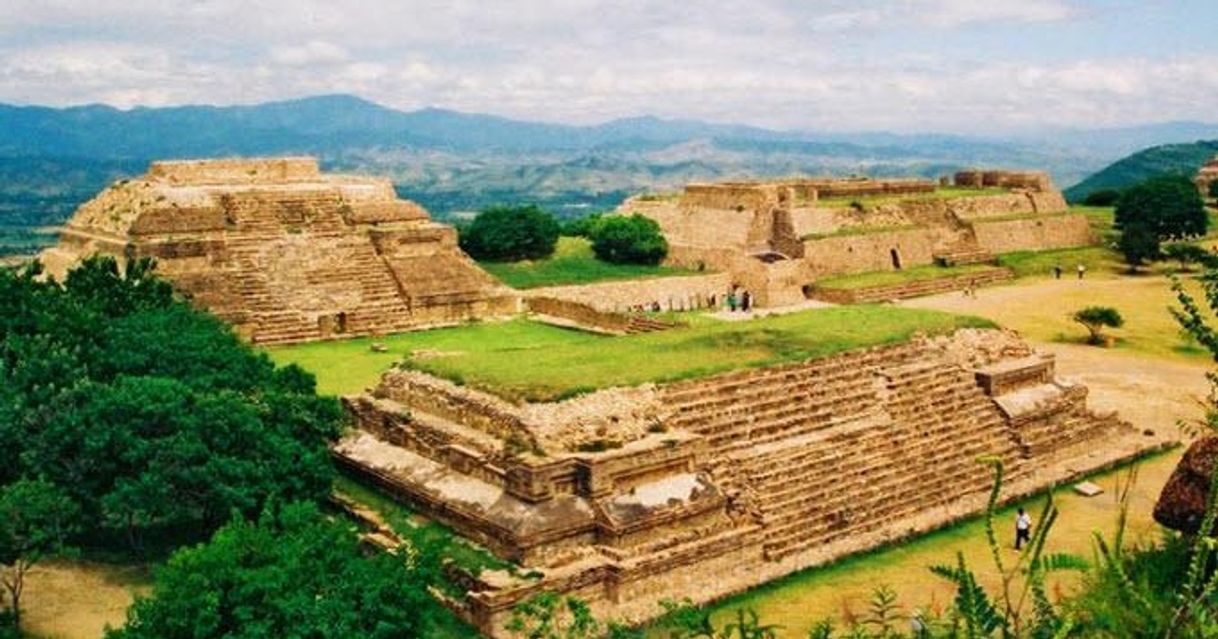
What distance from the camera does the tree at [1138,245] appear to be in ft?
129

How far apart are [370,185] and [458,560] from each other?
21033 millimetres

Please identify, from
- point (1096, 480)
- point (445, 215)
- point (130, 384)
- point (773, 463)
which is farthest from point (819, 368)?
point (445, 215)

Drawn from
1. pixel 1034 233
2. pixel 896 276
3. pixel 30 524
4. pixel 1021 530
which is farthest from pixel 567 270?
pixel 30 524

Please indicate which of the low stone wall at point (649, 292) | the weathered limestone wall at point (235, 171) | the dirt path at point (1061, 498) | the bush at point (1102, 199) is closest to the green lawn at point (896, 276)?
the dirt path at point (1061, 498)

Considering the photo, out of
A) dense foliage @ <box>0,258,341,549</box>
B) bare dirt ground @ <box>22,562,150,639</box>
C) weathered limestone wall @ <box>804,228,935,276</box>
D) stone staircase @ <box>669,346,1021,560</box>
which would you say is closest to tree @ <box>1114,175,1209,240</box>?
weathered limestone wall @ <box>804,228,935,276</box>

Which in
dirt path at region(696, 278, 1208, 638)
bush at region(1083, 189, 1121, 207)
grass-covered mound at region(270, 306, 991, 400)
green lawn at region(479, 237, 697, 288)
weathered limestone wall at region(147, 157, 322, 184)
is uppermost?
weathered limestone wall at region(147, 157, 322, 184)

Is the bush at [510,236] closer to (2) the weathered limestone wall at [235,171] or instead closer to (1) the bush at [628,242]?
(1) the bush at [628,242]

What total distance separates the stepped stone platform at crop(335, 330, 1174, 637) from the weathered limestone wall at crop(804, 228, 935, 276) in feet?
56.6

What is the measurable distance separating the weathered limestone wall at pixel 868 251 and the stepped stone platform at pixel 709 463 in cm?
1725

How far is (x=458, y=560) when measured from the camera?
1286 cm

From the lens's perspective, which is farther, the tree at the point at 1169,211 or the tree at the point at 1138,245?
→ the tree at the point at 1169,211

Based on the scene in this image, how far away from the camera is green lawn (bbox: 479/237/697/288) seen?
32.4m

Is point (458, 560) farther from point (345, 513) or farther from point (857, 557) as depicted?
point (857, 557)

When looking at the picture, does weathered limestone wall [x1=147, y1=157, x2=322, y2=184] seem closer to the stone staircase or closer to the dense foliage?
the dense foliage
